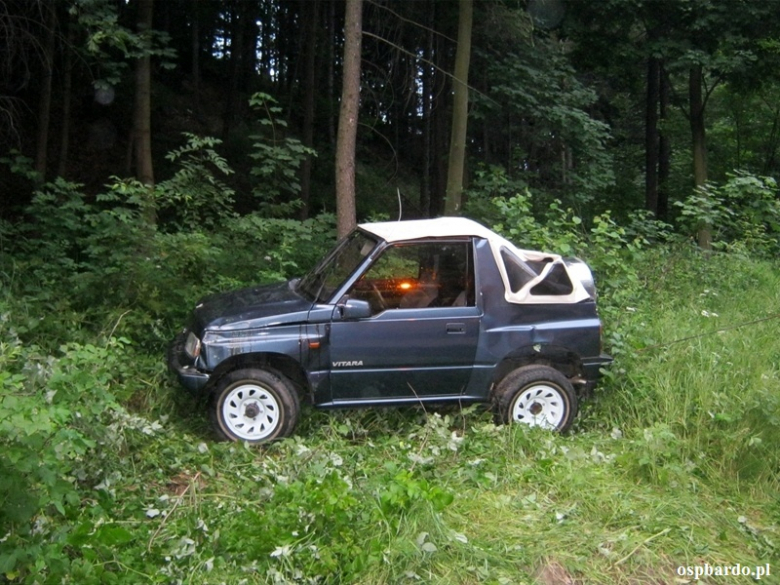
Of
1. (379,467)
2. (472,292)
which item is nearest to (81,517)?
(379,467)

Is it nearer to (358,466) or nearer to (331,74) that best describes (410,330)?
(358,466)

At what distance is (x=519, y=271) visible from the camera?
7.15 meters

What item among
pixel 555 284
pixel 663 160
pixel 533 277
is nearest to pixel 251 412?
pixel 533 277

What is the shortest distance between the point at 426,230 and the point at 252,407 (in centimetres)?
212

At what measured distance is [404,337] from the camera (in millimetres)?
6734

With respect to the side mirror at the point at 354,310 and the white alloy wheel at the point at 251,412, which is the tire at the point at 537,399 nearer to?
the side mirror at the point at 354,310

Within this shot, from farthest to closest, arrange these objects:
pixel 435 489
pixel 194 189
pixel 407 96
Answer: pixel 407 96
pixel 194 189
pixel 435 489

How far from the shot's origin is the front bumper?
6.48m

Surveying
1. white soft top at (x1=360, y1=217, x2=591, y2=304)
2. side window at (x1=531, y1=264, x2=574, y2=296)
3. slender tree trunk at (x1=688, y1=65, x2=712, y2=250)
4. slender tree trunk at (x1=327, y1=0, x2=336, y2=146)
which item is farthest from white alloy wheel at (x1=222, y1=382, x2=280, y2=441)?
slender tree trunk at (x1=327, y1=0, x2=336, y2=146)

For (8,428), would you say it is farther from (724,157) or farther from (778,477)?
(724,157)

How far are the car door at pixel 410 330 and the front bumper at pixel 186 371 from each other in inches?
41.6

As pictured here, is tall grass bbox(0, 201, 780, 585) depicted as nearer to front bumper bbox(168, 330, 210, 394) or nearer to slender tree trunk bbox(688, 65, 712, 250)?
front bumper bbox(168, 330, 210, 394)

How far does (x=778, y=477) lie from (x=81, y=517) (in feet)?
16.3

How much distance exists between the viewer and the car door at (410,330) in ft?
21.9
